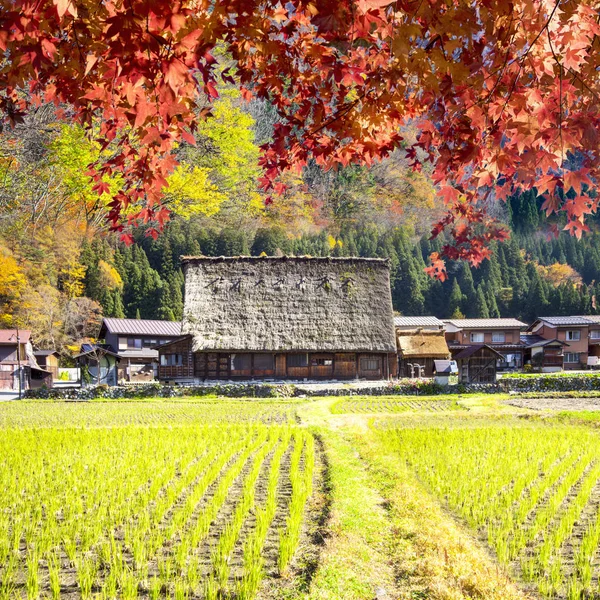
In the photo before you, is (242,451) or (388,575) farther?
(242,451)

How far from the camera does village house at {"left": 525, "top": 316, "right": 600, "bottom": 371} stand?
40.1m

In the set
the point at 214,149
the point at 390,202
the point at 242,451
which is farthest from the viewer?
the point at 390,202

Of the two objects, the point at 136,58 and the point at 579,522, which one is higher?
the point at 136,58

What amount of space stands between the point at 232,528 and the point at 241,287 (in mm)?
24856

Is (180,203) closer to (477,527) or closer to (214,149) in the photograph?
(214,149)

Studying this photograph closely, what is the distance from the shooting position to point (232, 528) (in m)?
4.95

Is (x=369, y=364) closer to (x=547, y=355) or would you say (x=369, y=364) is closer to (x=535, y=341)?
(x=547, y=355)

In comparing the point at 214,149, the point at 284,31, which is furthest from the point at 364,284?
the point at 284,31

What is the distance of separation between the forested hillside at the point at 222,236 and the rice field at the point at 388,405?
698cm

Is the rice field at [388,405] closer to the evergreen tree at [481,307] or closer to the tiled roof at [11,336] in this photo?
the tiled roof at [11,336]

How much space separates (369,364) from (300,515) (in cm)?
2372

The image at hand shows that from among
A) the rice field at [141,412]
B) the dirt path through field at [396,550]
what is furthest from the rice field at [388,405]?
the dirt path through field at [396,550]

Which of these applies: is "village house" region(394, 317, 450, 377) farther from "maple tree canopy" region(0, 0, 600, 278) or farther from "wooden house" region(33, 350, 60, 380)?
"maple tree canopy" region(0, 0, 600, 278)

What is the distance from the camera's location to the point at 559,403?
19.4m
